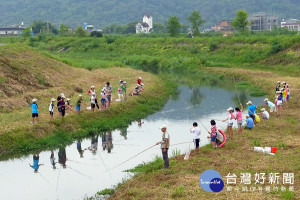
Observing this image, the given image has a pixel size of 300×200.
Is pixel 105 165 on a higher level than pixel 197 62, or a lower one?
lower

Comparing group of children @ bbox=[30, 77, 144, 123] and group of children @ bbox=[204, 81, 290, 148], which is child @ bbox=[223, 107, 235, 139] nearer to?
group of children @ bbox=[204, 81, 290, 148]

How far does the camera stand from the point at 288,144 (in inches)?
666

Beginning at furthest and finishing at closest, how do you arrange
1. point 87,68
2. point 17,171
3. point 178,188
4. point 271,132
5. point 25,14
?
point 25,14 < point 87,68 < point 271,132 < point 17,171 < point 178,188

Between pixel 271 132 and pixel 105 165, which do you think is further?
pixel 271 132

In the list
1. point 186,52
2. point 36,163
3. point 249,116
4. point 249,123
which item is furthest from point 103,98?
point 186,52

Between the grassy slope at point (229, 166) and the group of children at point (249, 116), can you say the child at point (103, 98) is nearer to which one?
the group of children at point (249, 116)

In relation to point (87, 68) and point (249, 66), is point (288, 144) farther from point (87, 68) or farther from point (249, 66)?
point (249, 66)

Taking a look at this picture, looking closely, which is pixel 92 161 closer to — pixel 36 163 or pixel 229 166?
pixel 36 163

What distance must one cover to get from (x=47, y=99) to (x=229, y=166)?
1581 centimetres

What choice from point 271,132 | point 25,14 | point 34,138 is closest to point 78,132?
point 34,138

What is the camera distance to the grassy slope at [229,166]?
12.4 metres

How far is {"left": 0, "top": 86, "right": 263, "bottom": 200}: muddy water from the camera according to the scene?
49.3 feet

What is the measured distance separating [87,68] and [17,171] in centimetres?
2917

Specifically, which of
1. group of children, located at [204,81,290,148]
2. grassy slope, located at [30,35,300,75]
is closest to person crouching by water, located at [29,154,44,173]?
group of children, located at [204,81,290,148]
